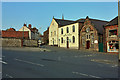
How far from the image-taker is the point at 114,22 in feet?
96.0

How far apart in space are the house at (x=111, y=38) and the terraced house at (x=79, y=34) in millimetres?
2090

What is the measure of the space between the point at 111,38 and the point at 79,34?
12148 millimetres

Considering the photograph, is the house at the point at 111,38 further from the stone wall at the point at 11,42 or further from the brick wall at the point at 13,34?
the brick wall at the point at 13,34

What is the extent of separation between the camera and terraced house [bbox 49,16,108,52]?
33756mm

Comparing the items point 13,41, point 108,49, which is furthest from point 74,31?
point 13,41

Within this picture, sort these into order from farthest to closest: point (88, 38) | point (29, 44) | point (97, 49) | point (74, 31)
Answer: point (29, 44), point (74, 31), point (88, 38), point (97, 49)

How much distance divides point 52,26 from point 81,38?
19.3 metres

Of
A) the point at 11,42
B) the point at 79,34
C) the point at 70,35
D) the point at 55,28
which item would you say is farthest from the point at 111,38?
the point at 11,42

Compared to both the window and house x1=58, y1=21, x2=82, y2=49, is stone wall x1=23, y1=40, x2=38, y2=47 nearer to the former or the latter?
house x1=58, y1=21, x2=82, y2=49

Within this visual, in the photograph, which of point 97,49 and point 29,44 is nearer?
point 97,49

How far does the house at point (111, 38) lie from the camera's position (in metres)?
28.2

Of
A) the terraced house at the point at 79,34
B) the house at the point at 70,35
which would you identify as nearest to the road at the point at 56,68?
the terraced house at the point at 79,34

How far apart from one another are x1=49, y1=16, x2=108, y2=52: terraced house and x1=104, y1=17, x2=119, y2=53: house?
2090 mm

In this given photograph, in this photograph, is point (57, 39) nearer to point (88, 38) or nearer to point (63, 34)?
point (63, 34)
